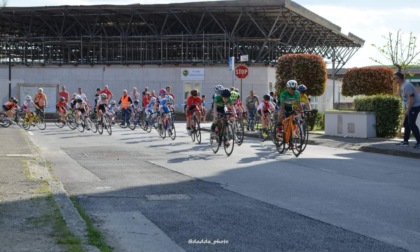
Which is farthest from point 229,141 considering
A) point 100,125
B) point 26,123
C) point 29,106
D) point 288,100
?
point 29,106

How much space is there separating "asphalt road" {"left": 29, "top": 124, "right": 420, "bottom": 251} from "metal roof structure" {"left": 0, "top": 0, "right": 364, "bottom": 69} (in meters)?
34.8

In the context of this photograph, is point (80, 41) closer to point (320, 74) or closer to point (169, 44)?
point (169, 44)

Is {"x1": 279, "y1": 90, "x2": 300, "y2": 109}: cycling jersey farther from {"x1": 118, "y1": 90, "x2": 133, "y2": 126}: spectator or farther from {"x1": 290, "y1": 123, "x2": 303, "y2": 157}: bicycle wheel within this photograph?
{"x1": 118, "y1": 90, "x2": 133, "y2": 126}: spectator

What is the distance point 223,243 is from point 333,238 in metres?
1.15

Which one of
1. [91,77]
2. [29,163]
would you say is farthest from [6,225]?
[91,77]

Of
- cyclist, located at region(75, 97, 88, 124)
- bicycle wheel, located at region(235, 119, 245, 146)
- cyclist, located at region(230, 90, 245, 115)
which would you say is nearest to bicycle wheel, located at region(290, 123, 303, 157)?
bicycle wheel, located at region(235, 119, 245, 146)

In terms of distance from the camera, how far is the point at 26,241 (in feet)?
19.4

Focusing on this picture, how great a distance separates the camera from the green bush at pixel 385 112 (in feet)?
72.4

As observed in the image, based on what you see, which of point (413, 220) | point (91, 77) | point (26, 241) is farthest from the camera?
point (91, 77)

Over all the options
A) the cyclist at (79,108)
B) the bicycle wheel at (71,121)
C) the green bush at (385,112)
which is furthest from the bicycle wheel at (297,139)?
the bicycle wheel at (71,121)

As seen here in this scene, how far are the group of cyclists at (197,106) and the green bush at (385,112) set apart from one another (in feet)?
10.5

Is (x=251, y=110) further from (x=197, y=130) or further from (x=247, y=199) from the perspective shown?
(x=247, y=199)

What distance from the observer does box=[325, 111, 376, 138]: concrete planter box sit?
2247 cm

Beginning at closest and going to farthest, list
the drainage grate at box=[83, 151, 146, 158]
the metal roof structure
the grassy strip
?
the grassy strip → the drainage grate at box=[83, 151, 146, 158] → the metal roof structure
